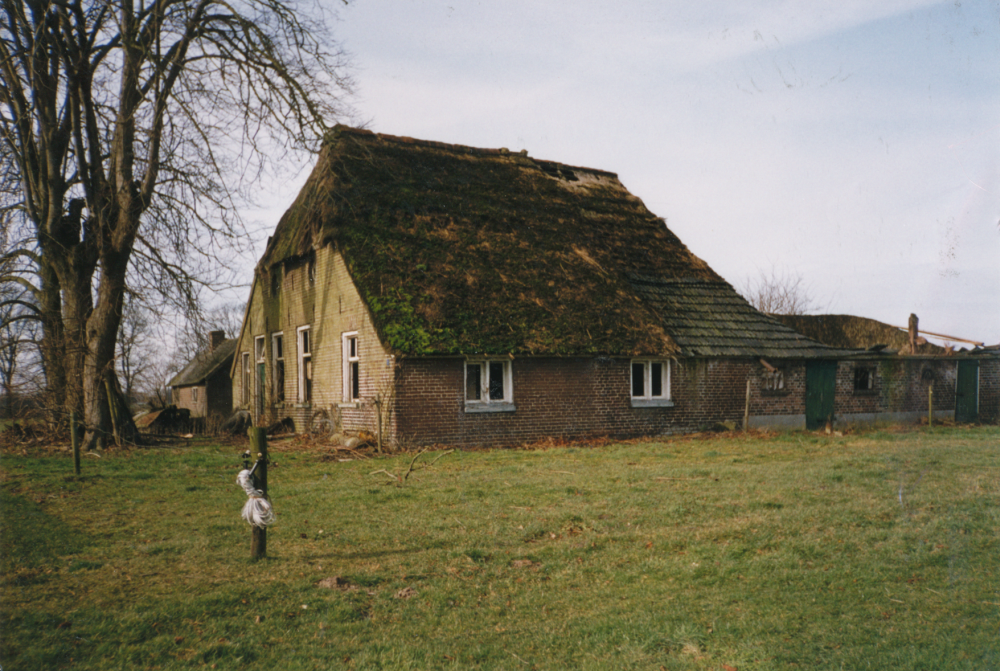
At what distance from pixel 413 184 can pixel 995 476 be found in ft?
48.9

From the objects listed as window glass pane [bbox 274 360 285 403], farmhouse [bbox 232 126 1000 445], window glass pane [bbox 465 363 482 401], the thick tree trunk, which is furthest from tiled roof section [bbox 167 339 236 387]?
window glass pane [bbox 465 363 482 401]

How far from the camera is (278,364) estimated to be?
21906 mm

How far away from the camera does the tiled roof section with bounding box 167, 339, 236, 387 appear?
39.2m

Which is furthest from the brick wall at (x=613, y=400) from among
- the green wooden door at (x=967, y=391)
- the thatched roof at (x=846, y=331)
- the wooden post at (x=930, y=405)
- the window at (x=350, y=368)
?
the thatched roof at (x=846, y=331)

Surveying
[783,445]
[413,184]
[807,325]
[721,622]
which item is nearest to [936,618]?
[721,622]

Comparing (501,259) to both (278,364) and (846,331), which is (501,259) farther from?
(846,331)

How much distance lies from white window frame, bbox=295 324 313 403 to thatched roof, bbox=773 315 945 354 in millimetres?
23885

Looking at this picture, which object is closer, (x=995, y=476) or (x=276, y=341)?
(x=995, y=476)

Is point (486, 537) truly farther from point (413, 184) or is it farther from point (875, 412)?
point (875, 412)

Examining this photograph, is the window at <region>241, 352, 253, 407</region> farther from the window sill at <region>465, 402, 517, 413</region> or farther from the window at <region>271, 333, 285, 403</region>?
the window sill at <region>465, 402, 517, 413</region>

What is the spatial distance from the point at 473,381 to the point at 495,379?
21.9 inches

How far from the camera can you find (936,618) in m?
4.96

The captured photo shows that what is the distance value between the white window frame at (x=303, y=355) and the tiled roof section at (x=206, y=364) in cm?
2034

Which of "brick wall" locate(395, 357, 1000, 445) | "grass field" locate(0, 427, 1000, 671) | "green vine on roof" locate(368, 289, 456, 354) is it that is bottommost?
"grass field" locate(0, 427, 1000, 671)
